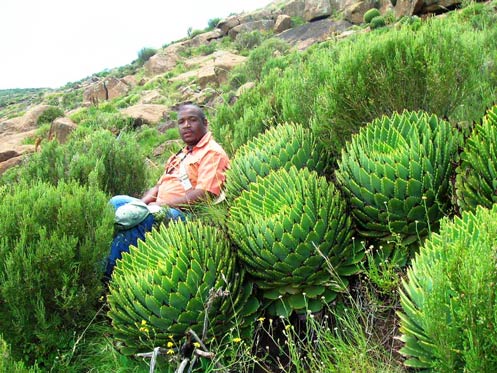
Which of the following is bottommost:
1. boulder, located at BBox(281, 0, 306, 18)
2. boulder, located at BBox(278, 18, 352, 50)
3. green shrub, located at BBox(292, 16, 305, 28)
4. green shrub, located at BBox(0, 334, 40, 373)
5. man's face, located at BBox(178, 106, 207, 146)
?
boulder, located at BBox(278, 18, 352, 50)

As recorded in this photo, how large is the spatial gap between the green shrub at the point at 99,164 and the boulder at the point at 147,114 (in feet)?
31.9

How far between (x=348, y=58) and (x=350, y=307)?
7.33ft

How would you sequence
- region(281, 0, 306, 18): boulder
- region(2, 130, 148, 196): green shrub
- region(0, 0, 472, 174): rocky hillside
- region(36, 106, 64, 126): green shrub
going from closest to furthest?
1. region(2, 130, 148, 196): green shrub
2. region(0, 0, 472, 174): rocky hillside
3. region(36, 106, 64, 126): green shrub
4. region(281, 0, 306, 18): boulder

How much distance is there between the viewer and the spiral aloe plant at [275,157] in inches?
126

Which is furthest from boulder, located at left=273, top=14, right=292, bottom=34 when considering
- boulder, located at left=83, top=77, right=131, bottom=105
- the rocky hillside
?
boulder, located at left=83, top=77, right=131, bottom=105

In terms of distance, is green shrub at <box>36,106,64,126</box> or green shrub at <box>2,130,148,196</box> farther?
green shrub at <box>36,106,64,126</box>

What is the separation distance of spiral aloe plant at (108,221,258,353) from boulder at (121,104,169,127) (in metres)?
14.4

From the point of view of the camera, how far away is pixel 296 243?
2.42 metres

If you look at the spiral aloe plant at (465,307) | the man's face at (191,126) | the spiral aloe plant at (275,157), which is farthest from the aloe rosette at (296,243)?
the man's face at (191,126)

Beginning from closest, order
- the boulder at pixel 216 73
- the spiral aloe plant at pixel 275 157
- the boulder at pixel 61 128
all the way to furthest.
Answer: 1. the spiral aloe plant at pixel 275 157
2. the boulder at pixel 61 128
3. the boulder at pixel 216 73

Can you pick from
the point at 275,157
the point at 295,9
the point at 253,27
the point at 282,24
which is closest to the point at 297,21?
the point at 282,24

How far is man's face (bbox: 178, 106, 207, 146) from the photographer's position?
185 inches

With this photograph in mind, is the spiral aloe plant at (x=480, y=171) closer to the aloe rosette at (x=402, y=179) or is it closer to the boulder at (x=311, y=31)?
the aloe rosette at (x=402, y=179)

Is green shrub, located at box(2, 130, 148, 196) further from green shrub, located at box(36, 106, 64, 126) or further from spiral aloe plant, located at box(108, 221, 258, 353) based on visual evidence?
green shrub, located at box(36, 106, 64, 126)
